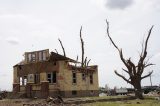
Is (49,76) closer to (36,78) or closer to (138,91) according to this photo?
(36,78)

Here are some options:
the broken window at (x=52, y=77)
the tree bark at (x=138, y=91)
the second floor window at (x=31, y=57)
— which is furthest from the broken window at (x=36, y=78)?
the tree bark at (x=138, y=91)

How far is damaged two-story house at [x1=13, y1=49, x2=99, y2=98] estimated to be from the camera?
152 feet

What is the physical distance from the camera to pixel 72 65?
49.2 meters

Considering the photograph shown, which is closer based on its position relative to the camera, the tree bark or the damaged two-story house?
the tree bark

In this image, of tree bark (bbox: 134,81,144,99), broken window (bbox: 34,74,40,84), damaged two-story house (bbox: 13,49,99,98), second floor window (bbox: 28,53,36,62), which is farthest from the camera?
second floor window (bbox: 28,53,36,62)

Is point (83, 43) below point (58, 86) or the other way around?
the other way around

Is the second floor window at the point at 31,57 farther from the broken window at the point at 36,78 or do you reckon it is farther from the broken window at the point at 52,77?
the broken window at the point at 52,77

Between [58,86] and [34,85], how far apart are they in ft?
11.1

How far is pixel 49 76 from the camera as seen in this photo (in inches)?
1866

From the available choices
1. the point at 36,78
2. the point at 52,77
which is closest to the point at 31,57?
the point at 36,78

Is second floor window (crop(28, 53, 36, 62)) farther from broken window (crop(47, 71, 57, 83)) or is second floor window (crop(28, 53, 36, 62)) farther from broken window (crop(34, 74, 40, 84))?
broken window (crop(47, 71, 57, 83))

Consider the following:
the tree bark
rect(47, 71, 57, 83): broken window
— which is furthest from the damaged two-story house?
the tree bark

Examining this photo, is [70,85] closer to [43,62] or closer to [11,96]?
[43,62]

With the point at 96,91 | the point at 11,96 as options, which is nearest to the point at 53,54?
the point at 11,96
